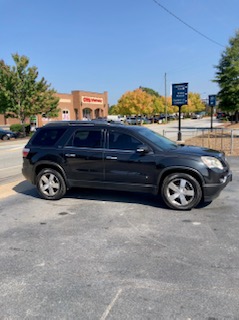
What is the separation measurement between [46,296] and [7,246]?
1448 millimetres

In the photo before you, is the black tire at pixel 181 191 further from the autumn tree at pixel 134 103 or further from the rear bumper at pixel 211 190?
the autumn tree at pixel 134 103

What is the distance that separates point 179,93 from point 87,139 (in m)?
10.7

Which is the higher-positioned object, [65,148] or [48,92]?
[48,92]

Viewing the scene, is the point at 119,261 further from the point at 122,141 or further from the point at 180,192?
the point at 122,141

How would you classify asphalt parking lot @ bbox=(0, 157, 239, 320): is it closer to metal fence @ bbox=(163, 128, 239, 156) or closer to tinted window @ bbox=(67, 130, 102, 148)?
tinted window @ bbox=(67, 130, 102, 148)

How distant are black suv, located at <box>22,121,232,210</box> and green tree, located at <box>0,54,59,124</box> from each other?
951 inches

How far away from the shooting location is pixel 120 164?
5812 millimetres

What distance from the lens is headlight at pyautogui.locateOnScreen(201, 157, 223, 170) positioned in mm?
5421

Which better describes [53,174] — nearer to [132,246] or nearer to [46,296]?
[132,246]

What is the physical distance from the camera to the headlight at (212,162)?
542 cm

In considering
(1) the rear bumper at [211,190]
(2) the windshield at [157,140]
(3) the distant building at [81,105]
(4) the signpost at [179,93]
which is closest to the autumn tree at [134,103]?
(3) the distant building at [81,105]

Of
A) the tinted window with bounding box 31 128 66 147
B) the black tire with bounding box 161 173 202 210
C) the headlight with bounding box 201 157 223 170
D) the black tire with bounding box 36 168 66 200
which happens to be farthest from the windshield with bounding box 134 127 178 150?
the black tire with bounding box 36 168 66 200

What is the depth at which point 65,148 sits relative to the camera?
6.27m

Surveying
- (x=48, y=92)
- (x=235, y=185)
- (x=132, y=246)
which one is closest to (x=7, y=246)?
(x=132, y=246)
